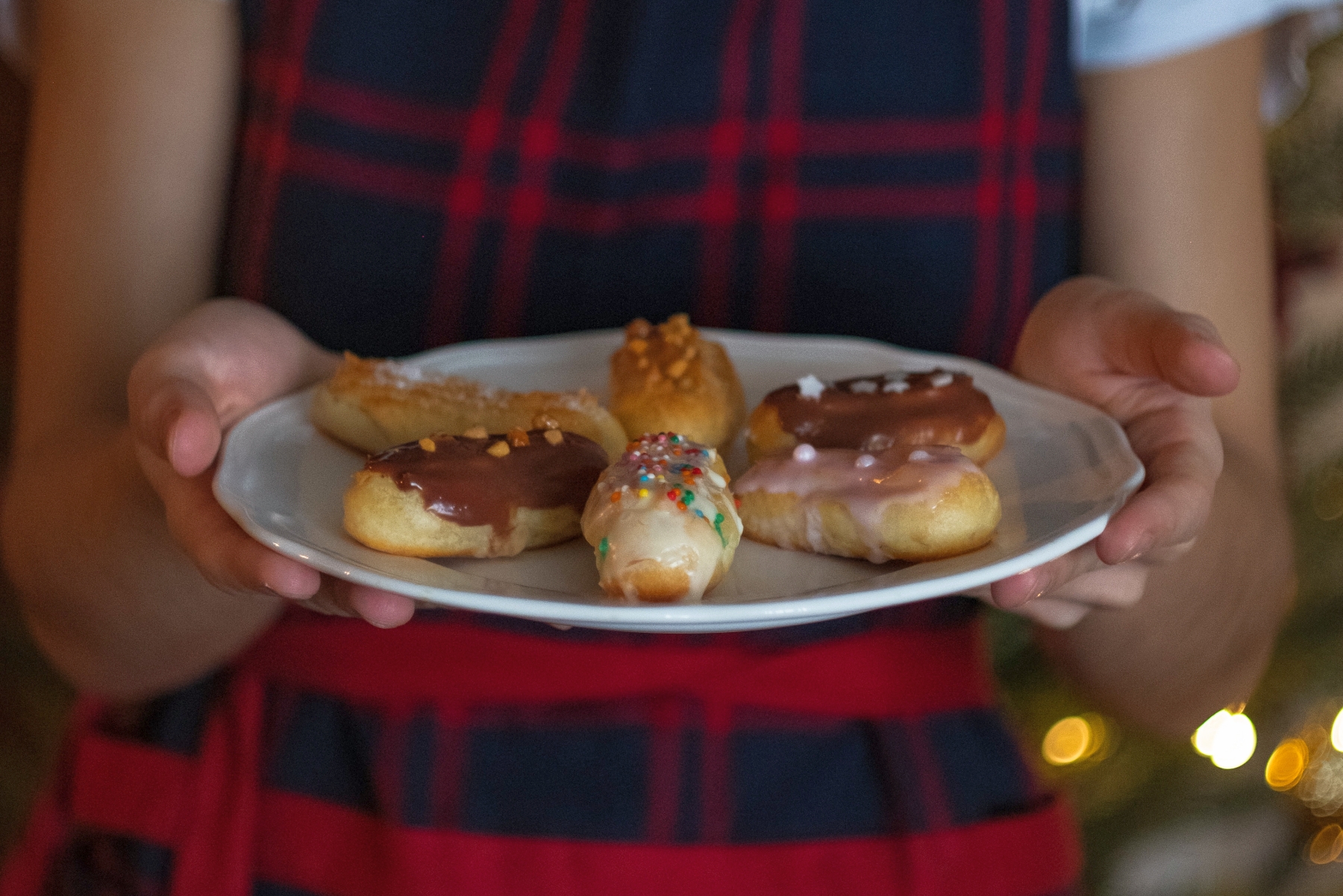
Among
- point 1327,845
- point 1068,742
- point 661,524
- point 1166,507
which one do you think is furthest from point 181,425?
point 1327,845

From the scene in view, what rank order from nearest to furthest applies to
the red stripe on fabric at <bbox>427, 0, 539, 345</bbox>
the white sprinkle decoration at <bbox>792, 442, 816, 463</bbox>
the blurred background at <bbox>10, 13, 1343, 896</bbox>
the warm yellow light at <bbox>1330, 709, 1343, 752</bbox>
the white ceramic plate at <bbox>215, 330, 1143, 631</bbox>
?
the white ceramic plate at <bbox>215, 330, 1143, 631</bbox>, the white sprinkle decoration at <bbox>792, 442, 816, 463</bbox>, the red stripe on fabric at <bbox>427, 0, 539, 345</bbox>, the blurred background at <bbox>10, 13, 1343, 896</bbox>, the warm yellow light at <bbox>1330, 709, 1343, 752</bbox>

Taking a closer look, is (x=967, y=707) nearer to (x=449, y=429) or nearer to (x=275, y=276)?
(x=449, y=429)

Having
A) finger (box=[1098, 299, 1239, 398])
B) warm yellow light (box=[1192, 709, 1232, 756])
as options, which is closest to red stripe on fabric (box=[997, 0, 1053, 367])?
finger (box=[1098, 299, 1239, 398])

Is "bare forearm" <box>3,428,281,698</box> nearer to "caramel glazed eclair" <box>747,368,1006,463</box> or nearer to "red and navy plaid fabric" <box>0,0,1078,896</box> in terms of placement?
"red and navy plaid fabric" <box>0,0,1078,896</box>

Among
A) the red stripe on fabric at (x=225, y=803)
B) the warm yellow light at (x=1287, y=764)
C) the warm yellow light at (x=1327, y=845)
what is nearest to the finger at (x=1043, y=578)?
the red stripe on fabric at (x=225, y=803)

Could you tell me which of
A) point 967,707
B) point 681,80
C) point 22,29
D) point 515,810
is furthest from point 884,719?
point 22,29

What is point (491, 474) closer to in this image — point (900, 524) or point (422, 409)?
point (422, 409)
